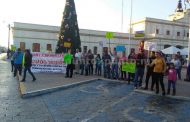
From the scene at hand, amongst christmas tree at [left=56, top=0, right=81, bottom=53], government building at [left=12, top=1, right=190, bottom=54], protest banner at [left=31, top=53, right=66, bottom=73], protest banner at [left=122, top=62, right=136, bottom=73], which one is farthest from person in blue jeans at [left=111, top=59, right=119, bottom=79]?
government building at [left=12, top=1, right=190, bottom=54]

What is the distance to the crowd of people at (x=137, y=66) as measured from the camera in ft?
40.5

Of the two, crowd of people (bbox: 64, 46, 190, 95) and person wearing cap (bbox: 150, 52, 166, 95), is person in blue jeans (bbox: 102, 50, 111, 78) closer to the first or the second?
crowd of people (bbox: 64, 46, 190, 95)

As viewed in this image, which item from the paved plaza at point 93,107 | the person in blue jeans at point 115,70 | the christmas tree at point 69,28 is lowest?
the paved plaza at point 93,107

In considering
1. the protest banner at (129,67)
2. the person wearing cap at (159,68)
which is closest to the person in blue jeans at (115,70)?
the protest banner at (129,67)

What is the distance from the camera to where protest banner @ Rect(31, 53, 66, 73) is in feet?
72.7

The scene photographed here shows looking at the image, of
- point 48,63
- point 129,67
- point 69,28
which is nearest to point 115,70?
point 129,67

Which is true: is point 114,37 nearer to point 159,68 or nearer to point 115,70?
point 115,70

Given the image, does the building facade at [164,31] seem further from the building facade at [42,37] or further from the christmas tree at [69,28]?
the christmas tree at [69,28]

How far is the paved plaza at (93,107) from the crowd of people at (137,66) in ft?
3.14

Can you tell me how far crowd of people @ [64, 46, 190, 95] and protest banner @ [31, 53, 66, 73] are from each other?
46.7 inches

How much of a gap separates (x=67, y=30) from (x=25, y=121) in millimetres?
27515

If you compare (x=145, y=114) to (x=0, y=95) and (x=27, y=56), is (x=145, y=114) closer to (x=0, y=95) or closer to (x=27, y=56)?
(x=0, y=95)

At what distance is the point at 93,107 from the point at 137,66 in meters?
5.11

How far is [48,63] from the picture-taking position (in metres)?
22.5
